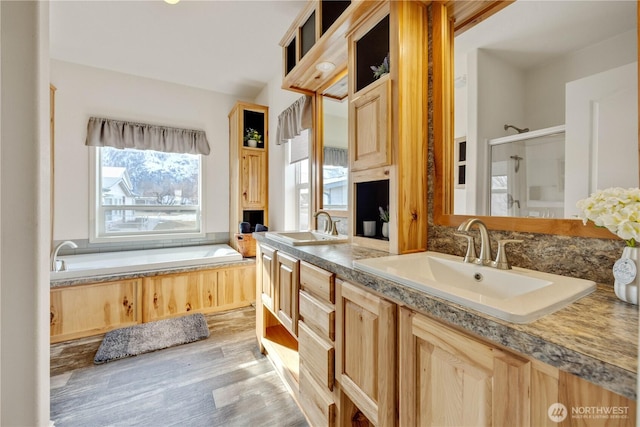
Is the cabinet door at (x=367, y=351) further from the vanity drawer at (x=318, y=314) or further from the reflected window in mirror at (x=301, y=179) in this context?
the reflected window in mirror at (x=301, y=179)

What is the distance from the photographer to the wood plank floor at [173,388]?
4.80 ft

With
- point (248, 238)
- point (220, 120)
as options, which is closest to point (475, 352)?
point (248, 238)

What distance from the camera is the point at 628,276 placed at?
26.3 inches

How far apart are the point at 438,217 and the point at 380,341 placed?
70cm

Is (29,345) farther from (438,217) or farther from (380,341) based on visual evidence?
(438,217)

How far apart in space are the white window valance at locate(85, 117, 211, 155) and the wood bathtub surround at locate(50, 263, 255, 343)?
5.65 ft

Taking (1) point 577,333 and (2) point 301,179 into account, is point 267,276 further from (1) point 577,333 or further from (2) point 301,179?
(1) point 577,333

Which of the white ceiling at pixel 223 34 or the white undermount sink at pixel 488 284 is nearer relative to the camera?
the white undermount sink at pixel 488 284

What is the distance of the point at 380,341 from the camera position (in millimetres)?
921

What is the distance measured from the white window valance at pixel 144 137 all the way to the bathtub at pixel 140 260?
129 centimetres

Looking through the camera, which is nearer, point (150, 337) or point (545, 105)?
point (545, 105)

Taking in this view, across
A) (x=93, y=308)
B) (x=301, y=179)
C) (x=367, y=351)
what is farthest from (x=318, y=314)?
(x=93, y=308)

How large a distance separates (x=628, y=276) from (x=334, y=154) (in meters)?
1.79

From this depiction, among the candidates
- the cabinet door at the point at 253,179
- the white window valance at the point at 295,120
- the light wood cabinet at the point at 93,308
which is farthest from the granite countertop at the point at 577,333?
the cabinet door at the point at 253,179
